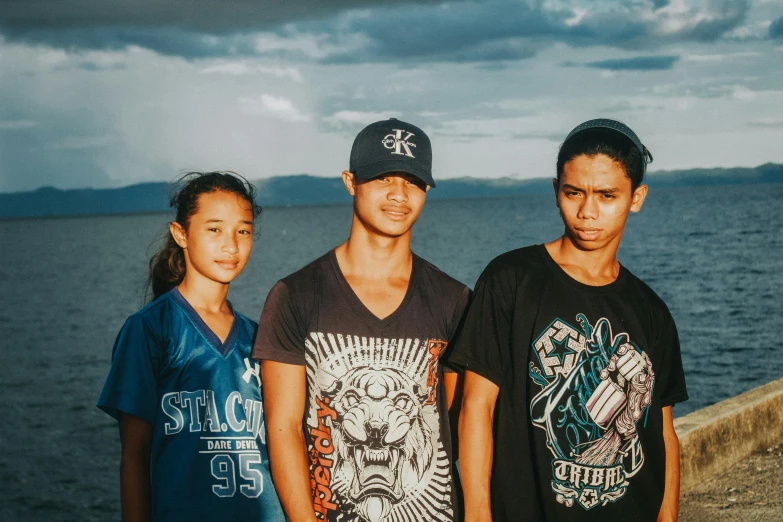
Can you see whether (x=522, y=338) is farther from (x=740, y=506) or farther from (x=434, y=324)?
(x=740, y=506)

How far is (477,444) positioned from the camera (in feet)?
8.85

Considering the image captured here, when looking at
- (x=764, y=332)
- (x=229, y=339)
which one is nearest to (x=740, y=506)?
(x=229, y=339)

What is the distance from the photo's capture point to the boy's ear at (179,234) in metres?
3.44

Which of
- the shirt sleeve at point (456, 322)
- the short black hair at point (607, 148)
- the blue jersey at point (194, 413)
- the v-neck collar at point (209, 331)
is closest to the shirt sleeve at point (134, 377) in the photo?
the blue jersey at point (194, 413)

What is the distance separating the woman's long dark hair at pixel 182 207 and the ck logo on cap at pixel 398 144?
78 cm

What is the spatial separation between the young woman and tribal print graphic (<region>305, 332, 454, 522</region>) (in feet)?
1.07

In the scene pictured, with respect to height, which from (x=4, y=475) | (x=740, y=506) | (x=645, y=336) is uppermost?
(x=645, y=336)

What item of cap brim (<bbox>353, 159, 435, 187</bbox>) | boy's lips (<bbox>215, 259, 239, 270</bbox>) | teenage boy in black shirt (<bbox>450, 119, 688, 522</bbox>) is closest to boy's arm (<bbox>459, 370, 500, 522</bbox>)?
teenage boy in black shirt (<bbox>450, 119, 688, 522</bbox>)

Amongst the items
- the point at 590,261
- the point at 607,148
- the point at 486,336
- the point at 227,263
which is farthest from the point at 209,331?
the point at 607,148

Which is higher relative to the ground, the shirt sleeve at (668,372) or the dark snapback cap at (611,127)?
the dark snapback cap at (611,127)

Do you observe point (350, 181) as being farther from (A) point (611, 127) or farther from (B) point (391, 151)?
(A) point (611, 127)

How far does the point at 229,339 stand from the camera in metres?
3.17

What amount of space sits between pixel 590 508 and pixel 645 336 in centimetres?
65

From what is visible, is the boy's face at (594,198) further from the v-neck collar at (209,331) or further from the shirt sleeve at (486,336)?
the v-neck collar at (209,331)
